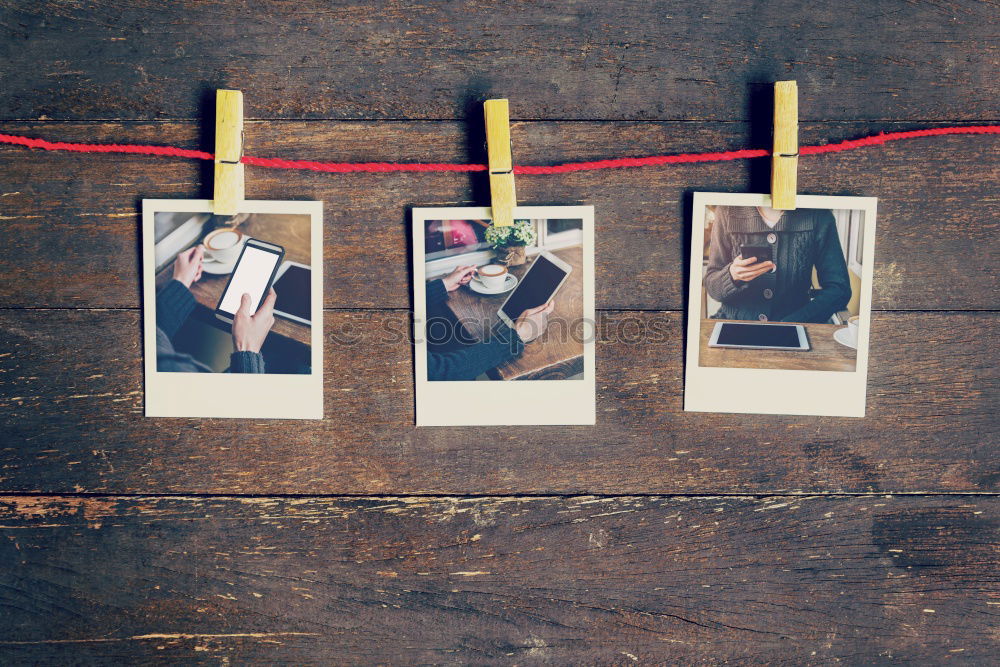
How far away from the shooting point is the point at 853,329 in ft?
2.51

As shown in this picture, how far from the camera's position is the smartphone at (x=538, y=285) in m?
0.76

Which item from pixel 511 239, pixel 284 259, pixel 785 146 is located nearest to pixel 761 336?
pixel 785 146

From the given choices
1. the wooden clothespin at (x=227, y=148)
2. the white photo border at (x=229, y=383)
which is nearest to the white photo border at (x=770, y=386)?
the white photo border at (x=229, y=383)

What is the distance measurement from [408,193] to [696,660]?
2.28 feet

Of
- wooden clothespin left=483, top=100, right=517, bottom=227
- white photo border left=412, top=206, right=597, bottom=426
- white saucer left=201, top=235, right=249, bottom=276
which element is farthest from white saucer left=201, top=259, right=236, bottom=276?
wooden clothespin left=483, top=100, right=517, bottom=227

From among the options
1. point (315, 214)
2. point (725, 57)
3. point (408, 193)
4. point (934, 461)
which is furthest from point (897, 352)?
point (315, 214)

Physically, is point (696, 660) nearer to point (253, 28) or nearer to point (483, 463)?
point (483, 463)

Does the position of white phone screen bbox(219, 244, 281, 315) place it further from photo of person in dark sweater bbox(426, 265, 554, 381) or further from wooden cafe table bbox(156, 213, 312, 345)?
photo of person in dark sweater bbox(426, 265, 554, 381)

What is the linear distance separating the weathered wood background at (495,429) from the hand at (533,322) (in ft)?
0.23

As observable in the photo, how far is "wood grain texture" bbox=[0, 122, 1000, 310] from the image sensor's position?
2.49 ft

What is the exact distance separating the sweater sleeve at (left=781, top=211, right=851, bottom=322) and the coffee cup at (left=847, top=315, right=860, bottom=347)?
0.06ft

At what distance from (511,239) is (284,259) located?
11.1 inches

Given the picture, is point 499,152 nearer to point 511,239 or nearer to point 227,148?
point 511,239

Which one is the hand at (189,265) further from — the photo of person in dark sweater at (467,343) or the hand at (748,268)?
the hand at (748,268)
